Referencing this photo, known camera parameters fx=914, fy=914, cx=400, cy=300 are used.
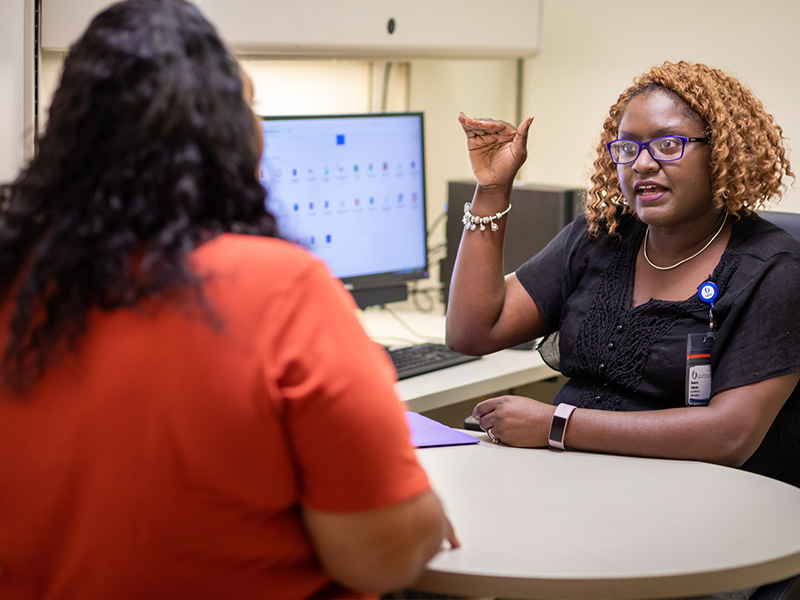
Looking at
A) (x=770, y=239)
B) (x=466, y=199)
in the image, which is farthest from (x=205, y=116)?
Answer: (x=466, y=199)

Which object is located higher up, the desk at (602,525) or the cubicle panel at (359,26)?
the cubicle panel at (359,26)

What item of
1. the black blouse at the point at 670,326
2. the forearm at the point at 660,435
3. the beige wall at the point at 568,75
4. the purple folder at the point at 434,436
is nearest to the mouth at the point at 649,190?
the black blouse at the point at 670,326

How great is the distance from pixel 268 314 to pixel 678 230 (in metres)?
1.05

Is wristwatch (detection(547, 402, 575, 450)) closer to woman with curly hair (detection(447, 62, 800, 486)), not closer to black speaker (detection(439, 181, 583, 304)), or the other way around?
woman with curly hair (detection(447, 62, 800, 486))

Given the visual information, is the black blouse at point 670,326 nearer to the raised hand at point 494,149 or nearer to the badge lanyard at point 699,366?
the badge lanyard at point 699,366

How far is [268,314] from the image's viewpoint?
2.60 feet

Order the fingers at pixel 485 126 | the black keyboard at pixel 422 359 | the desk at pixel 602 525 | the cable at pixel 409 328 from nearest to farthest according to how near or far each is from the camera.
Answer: the desk at pixel 602 525
the fingers at pixel 485 126
the black keyboard at pixel 422 359
the cable at pixel 409 328

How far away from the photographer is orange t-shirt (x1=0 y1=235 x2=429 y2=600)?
783 millimetres

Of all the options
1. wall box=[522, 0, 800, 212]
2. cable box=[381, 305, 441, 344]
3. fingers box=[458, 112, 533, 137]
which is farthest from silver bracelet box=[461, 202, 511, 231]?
wall box=[522, 0, 800, 212]

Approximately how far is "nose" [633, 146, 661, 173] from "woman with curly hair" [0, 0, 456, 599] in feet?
3.01

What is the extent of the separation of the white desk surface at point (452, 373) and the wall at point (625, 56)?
58cm

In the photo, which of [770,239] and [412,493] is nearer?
[412,493]

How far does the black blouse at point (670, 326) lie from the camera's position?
146 centimetres

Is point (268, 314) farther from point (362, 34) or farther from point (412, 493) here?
point (362, 34)
